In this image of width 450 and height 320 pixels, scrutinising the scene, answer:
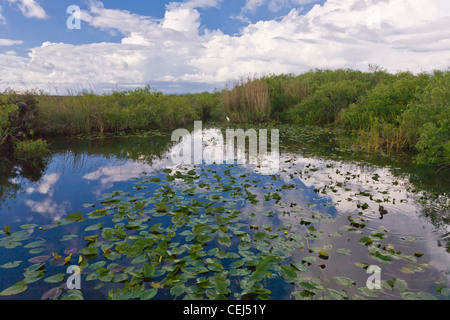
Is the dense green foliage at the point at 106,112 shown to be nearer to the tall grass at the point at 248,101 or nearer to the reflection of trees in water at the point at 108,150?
the reflection of trees in water at the point at 108,150

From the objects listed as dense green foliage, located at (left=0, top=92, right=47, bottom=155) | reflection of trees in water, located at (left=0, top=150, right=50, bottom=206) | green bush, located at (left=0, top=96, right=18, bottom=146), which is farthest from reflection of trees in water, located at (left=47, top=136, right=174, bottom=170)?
green bush, located at (left=0, top=96, right=18, bottom=146)

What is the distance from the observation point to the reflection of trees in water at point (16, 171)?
6109mm

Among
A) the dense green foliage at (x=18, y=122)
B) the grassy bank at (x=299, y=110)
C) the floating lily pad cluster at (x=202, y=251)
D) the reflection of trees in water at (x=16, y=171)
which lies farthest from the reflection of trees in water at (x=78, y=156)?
the floating lily pad cluster at (x=202, y=251)

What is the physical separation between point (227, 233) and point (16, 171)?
6.97 meters

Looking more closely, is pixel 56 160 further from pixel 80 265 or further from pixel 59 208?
pixel 80 265

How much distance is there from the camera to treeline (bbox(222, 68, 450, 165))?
24.2 ft

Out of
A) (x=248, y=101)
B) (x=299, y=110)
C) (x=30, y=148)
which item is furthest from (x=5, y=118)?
(x=299, y=110)

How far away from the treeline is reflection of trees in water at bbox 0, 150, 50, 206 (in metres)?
9.80

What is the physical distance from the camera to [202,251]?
3371 millimetres

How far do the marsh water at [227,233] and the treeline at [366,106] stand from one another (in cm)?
165

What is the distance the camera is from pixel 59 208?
16.3 ft

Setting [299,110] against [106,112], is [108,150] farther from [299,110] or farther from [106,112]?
[299,110]

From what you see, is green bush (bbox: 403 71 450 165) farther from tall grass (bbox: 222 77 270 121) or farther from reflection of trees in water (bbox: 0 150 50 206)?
tall grass (bbox: 222 77 270 121)

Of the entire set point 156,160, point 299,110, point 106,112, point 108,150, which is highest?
point 299,110
